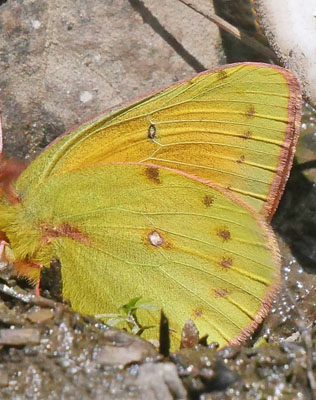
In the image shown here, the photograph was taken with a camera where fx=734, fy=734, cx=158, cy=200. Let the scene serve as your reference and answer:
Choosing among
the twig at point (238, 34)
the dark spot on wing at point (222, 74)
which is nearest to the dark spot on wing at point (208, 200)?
the dark spot on wing at point (222, 74)

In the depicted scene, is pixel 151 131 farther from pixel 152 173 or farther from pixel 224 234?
pixel 224 234

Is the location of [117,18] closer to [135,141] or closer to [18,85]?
[18,85]

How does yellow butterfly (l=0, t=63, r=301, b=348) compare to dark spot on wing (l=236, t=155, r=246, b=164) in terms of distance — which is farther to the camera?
dark spot on wing (l=236, t=155, r=246, b=164)

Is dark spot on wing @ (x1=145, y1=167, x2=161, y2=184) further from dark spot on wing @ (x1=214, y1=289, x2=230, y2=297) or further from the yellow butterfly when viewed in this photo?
dark spot on wing @ (x1=214, y1=289, x2=230, y2=297)

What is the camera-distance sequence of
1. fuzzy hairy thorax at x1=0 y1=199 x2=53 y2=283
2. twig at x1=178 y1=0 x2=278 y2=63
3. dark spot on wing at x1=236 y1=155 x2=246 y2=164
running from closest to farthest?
fuzzy hairy thorax at x1=0 y1=199 x2=53 y2=283 → dark spot on wing at x1=236 y1=155 x2=246 y2=164 → twig at x1=178 y1=0 x2=278 y2=63

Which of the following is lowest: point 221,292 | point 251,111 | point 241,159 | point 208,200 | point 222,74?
point 221,292

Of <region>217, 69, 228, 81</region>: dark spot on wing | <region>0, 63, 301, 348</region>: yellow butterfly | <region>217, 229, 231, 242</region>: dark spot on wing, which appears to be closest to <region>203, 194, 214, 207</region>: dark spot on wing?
<region>0, 63, 301, 348</region>: yellow butterfly

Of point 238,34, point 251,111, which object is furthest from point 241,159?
point 238,34
